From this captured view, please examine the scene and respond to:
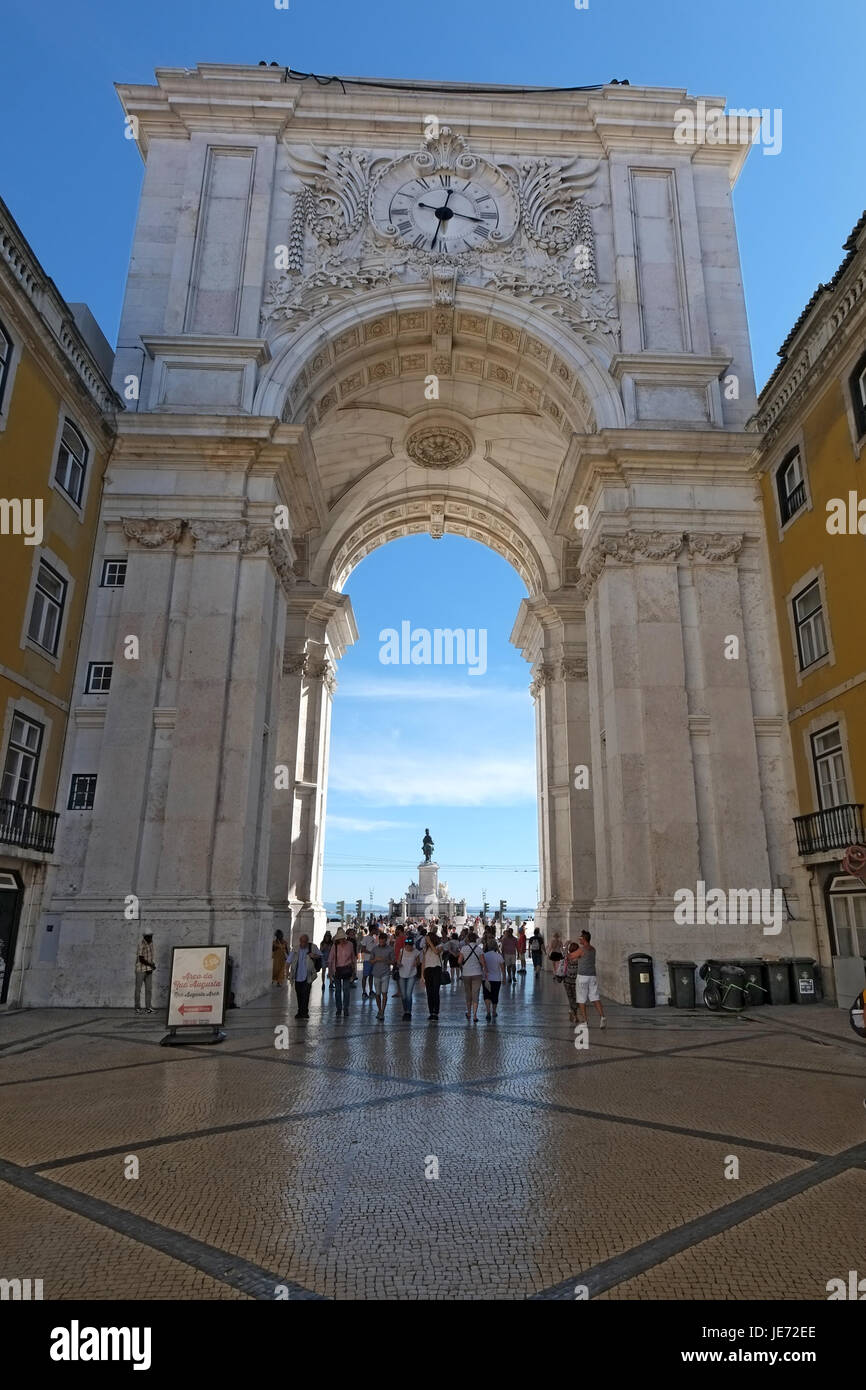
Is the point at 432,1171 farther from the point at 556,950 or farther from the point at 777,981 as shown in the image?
the point at 556,950

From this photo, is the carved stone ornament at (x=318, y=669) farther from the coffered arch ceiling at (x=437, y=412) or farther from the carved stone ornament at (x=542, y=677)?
the carved stone ornament at (x=542, y=677)

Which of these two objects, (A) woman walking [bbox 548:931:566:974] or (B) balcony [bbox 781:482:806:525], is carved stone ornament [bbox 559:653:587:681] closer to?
(A) woman walking [bbox 548:931:566:974]

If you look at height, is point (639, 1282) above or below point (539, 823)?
below

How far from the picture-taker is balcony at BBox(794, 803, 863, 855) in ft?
50.8

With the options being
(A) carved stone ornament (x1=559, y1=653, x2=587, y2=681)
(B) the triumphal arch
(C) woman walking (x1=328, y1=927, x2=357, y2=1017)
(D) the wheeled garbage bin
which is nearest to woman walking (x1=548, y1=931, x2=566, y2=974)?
(B) the triumphal arch

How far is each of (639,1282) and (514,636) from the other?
1329 inches

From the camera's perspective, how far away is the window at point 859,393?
15680 mm

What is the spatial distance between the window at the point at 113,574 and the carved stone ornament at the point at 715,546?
14768mm

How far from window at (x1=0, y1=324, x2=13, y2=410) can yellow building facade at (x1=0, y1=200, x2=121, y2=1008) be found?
0.02 metres

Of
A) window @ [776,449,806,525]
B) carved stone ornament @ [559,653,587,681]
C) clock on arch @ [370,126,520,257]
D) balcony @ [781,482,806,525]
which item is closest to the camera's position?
balcony @ [781,482,806,525]

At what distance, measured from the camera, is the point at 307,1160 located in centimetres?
592

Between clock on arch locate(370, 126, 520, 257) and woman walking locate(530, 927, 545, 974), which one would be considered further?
woman walking locate(530, 927, 545, 974)
